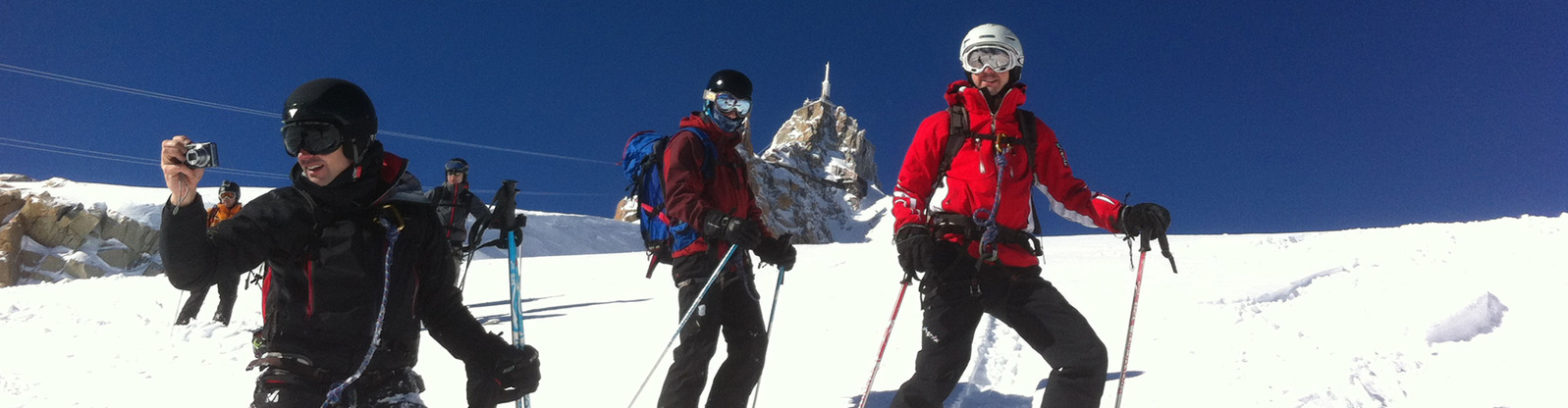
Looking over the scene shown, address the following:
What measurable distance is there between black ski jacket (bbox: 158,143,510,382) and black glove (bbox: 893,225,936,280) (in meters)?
1.84

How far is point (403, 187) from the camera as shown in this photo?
7.93ft

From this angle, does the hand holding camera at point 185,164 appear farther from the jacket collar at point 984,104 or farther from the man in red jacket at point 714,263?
the jacket collar at point 984,104

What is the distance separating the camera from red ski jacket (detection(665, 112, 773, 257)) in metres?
3.95

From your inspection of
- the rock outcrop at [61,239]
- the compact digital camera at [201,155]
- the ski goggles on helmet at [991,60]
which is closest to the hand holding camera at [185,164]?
the compact digital camera at [201,155]

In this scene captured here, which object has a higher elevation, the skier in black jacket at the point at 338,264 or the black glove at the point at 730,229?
the black glove at the point at 730,229

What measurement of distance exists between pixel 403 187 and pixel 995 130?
2395 millimetres

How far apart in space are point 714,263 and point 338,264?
6.75ft

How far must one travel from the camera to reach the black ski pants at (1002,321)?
3240mm

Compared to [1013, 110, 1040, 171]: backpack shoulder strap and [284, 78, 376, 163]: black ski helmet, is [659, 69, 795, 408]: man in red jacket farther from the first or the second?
[284, 78, 376, 163]: black ski helmet

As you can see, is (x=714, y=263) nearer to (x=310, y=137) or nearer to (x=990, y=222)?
(x=990, y=222)

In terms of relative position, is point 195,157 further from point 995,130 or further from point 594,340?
point 594,340

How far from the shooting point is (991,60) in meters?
3.79

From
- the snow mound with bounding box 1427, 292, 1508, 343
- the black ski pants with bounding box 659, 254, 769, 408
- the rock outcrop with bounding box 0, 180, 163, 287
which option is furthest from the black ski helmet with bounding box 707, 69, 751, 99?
the rock outcrop with bounding box 0, 180, 163, 287

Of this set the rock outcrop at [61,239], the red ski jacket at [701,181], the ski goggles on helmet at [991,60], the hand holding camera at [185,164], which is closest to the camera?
the hand holding camera at [185,164]
